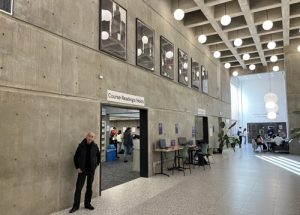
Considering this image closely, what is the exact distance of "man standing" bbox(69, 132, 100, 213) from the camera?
13.5ft

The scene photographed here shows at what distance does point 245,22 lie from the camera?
9.28 m

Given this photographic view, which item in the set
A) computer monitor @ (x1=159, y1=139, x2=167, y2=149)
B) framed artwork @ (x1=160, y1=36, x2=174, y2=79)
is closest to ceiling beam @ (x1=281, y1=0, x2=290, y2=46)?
framed artwork @ (x1=160, y1=36, x2=174, y2=79)

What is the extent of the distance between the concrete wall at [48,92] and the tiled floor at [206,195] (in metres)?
0.74

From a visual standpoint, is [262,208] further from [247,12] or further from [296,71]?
[296,71]

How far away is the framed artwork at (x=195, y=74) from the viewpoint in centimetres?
1025

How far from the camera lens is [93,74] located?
4.96m

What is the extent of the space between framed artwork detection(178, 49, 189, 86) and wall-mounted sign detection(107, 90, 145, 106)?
290cm

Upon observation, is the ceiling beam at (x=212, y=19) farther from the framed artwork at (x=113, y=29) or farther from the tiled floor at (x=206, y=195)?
the tiled floor at (x=206, y=195)

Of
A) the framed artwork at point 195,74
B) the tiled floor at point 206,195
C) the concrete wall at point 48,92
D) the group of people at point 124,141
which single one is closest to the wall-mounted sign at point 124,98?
the concrete wall at point 48,92

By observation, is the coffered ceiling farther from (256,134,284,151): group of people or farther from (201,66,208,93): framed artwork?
(256,134,284,151): group of people

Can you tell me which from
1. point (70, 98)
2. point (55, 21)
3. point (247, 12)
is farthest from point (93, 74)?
point (247, 12)

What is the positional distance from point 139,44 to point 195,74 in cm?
452

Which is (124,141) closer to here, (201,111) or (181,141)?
(181,141)

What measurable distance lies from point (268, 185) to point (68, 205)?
4394 millimetres
